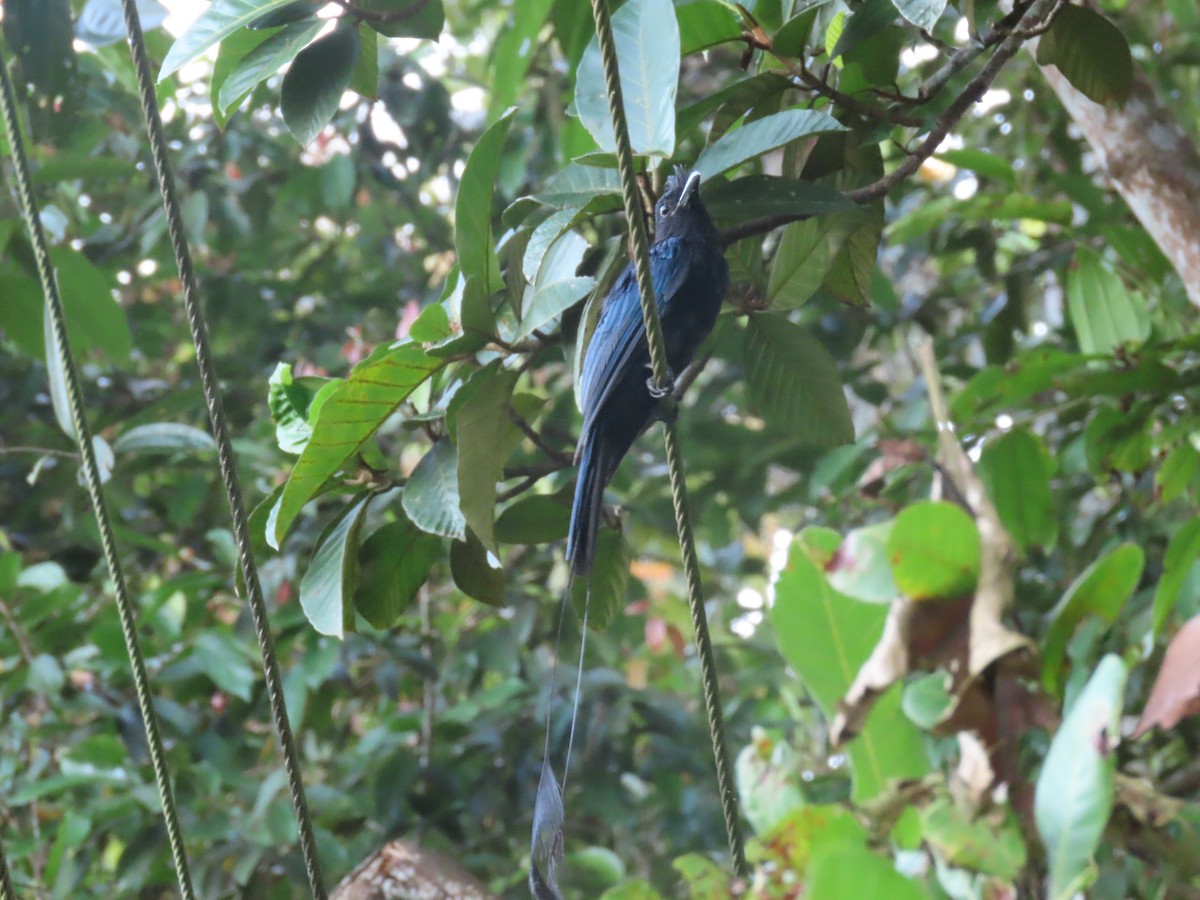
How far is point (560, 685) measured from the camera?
265 cm

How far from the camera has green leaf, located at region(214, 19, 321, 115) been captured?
109 centimetres

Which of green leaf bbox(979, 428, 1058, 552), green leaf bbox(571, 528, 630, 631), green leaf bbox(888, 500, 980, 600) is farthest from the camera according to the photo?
green leaf bbox(979, 428, 1058, 552)

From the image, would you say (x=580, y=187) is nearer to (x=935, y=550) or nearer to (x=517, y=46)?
(x=517, y=46)

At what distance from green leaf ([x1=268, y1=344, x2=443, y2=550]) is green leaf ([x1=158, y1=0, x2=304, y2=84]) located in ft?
1.08

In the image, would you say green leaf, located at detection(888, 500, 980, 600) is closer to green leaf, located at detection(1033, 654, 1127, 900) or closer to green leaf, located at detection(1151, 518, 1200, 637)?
green leaf, located at detection(1033, 654, 1127, 900)

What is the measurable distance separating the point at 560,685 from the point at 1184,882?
1441 millimetres

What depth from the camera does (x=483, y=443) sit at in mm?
1114

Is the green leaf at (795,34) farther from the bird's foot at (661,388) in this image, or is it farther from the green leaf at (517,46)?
the green leaf at (517,46)

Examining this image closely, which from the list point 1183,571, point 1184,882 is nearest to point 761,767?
point 1184,882

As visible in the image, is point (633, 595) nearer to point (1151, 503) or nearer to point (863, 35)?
point (1151, 503)

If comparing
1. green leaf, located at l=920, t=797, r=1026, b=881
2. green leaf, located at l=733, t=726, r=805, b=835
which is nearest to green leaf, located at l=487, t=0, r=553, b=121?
green leaf, located at l=733, t=726, r=805, b=835

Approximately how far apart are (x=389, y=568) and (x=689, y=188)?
21.2 inches

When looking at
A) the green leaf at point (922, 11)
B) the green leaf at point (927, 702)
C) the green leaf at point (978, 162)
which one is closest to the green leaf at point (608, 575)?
the green leaf at point (927, 702)

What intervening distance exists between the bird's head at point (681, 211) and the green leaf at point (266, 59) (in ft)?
1.29
